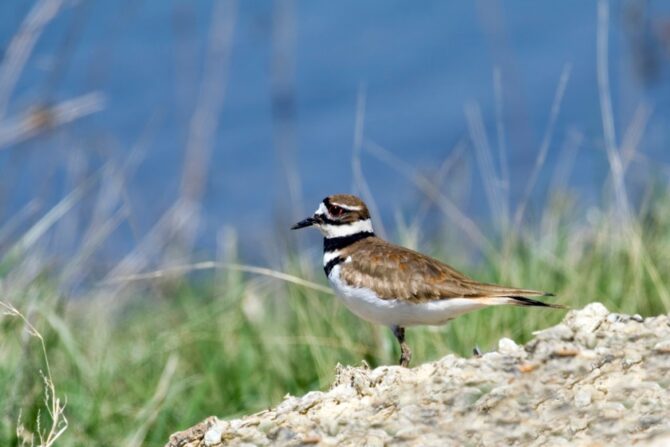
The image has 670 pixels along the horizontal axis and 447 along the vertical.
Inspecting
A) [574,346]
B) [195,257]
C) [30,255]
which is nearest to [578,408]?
[574,346]

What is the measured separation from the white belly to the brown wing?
23 millimetres

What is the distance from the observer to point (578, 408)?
9.30ft

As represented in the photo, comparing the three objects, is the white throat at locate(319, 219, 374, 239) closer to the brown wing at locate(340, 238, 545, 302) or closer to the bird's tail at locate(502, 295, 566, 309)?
the brown wing at locate(340, 238, 545, 302)

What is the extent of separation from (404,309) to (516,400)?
1.75 metres

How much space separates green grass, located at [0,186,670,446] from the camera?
506 cm

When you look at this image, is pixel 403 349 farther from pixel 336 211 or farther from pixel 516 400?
pixel 516 400

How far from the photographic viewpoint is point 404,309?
181 inches

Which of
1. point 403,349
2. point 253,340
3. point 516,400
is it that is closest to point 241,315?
point 253,340

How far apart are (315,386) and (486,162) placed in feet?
4.25

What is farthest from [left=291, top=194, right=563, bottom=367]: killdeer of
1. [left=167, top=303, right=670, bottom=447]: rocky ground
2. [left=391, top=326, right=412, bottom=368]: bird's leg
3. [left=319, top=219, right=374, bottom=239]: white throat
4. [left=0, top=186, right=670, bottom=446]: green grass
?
[left=167, top=303, right=670, bottom=447]: rocky ground

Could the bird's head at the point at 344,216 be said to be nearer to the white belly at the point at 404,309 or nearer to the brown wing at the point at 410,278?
the brown wing at the point at 410,278

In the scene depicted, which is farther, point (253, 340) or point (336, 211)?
point (253, 340)

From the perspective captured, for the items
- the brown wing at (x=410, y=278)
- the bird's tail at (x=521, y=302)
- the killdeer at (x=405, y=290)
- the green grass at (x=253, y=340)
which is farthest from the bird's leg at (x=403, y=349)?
the green grass at (x=253, y=340)

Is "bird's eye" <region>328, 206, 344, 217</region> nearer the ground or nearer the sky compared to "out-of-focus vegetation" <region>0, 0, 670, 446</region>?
nearer the sky
